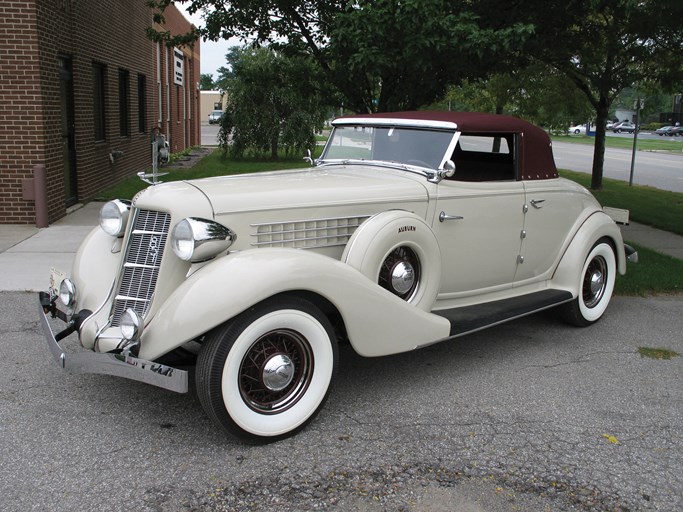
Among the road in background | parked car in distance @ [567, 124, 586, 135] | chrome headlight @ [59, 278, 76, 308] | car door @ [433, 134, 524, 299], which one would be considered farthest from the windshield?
parked car in distance @ [567, 124, 586, 135]

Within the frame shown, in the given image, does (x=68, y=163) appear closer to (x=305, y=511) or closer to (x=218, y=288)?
(x=218, y=288)

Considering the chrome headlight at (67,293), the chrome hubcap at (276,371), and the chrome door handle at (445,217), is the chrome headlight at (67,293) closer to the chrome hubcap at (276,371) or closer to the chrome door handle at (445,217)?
the chrome hubcap at (276,371)

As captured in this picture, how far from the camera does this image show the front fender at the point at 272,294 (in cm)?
329

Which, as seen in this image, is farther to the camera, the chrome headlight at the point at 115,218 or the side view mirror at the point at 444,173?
the side view mirror at the point at 444,173

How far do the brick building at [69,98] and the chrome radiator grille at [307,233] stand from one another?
6422 mm

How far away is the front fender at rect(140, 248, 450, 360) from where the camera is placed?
329 cm

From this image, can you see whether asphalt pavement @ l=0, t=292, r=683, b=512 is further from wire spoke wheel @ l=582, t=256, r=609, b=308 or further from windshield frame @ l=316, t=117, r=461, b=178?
windshield frame @ l=316, t=117, r=461, b=178

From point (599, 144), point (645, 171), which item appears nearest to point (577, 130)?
point (645, 171)

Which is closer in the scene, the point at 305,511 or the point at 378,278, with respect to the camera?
the point at 305,511

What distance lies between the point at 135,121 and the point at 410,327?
1354 cm

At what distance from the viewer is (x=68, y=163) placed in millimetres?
10914

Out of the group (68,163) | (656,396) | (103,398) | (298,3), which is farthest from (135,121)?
(656,396)

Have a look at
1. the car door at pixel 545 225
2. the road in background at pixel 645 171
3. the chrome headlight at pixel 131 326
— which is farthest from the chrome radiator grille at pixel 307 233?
the road in background at pixel 645 171

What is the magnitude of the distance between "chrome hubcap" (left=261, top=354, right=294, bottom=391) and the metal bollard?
674cm
